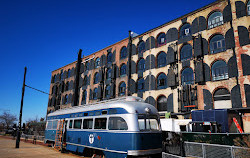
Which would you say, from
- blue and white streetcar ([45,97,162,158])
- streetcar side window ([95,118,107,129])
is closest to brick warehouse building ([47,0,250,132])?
blue and white streetcar ([45,97,162,158])

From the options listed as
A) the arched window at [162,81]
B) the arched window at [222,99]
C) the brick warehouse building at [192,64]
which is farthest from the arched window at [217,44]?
the arched window at [162,81]

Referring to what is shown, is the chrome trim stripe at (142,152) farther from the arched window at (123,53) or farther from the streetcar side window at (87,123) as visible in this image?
the arched window at (123,53)

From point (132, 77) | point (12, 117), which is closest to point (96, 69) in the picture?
point (132, 77)

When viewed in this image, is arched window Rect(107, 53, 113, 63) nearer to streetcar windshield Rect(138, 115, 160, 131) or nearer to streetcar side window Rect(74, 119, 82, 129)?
streetcar side window Rect(74, 119, 82, 129)

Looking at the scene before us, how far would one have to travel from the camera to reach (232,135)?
38.6 feet

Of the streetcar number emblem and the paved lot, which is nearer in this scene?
the streetcar number emblem

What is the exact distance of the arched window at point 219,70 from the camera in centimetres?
2013

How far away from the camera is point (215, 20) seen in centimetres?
2192

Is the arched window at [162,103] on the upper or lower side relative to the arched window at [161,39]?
lower

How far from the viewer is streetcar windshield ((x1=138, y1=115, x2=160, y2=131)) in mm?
9977

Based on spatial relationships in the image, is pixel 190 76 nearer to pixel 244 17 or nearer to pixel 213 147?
pixel 244 17

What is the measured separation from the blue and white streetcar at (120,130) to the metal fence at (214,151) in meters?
2.53

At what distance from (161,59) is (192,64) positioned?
16.2 ft

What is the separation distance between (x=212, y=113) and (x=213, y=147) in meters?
8.69
